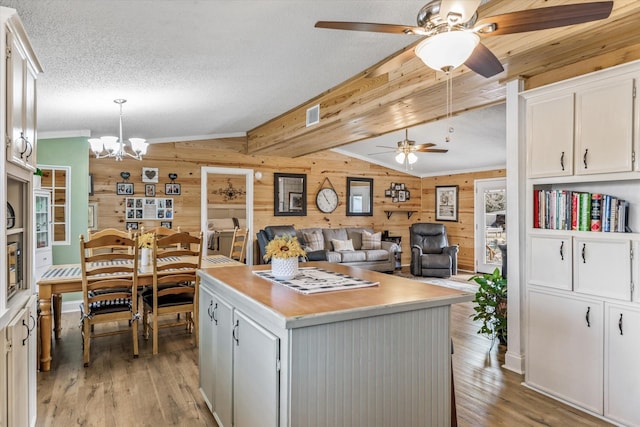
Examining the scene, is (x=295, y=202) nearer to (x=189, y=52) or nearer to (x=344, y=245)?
(x=344, y=245)

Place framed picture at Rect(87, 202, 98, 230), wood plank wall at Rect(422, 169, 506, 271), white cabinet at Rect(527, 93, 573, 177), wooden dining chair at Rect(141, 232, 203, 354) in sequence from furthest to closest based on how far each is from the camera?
1. wood plank wall at Rect(422, 169, 506, 271)
2. framed picture at Rect(87, 202, 98, 230)
3. wooden dining chair at Rect(141, 232, 203, 354)
4. white cabinet at Rect(527, 93, 573, 177)

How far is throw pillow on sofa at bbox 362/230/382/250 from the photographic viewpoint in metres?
8.25

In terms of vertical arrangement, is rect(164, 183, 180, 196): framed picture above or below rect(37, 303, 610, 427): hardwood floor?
above

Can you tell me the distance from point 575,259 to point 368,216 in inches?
249

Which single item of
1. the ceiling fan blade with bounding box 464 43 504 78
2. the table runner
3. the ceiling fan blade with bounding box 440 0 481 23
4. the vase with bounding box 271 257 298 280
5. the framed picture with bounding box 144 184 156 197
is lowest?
the table runner

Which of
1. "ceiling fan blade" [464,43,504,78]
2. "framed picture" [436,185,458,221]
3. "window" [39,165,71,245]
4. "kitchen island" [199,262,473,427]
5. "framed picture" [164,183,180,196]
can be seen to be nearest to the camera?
"kitchen island" [199,262,473,427]

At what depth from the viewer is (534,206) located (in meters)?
2.99

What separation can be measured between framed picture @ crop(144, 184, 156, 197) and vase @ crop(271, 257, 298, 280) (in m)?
5.01

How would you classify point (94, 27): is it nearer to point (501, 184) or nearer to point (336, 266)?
point (336, 266)

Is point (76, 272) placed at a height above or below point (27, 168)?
below

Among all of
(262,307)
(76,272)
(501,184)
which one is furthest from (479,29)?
(501,184)

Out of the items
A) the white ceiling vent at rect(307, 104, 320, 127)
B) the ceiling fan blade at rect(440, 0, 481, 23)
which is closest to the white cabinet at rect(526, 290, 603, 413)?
the ceiling fan blade at rect(440, 0, 481, 23)

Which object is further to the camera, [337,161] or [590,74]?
[337,161]

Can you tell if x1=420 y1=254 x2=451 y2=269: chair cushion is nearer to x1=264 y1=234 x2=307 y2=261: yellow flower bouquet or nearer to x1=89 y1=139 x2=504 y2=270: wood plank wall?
x1=89 y1=139 x2=504 y2=270: wood plank wall
